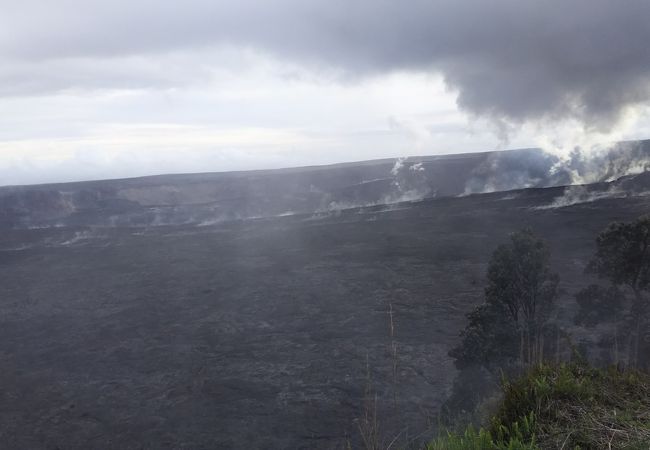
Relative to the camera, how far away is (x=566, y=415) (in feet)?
13.5

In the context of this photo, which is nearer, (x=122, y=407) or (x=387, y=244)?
(x=122, y=407)

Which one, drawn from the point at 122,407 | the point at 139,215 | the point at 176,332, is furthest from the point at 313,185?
the point at 122,407

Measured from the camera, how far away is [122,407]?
16.5 m

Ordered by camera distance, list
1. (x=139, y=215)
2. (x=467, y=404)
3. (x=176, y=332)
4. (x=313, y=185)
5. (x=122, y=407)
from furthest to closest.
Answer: (x=313, y=185), (x=139, y=215), (x=176, y=332), (x=122, y=407), (x=467, y=404)

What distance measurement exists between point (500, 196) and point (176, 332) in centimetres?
4272

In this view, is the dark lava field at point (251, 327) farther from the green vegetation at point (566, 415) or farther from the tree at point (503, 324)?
the tree at point (503, 324)

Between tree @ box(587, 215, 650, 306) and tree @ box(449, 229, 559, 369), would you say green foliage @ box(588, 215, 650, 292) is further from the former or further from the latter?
tree @ box(449, 229, 559, 369)

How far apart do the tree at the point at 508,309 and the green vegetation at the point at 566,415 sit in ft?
23.6

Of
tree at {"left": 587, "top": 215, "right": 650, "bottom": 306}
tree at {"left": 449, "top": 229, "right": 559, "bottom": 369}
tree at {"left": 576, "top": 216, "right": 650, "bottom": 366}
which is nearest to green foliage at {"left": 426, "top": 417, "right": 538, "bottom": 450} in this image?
tree at {"left": 449, "top": 229, "right": 559, "bottom": 369}

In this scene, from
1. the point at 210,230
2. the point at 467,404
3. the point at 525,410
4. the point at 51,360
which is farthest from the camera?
the point at 210,230

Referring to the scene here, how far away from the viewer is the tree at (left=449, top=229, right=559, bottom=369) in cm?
1205

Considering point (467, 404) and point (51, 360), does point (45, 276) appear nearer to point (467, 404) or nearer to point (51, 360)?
point (51, 360)

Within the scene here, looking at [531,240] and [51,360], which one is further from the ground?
[531,240]

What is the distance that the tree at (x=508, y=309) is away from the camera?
12047 mm
